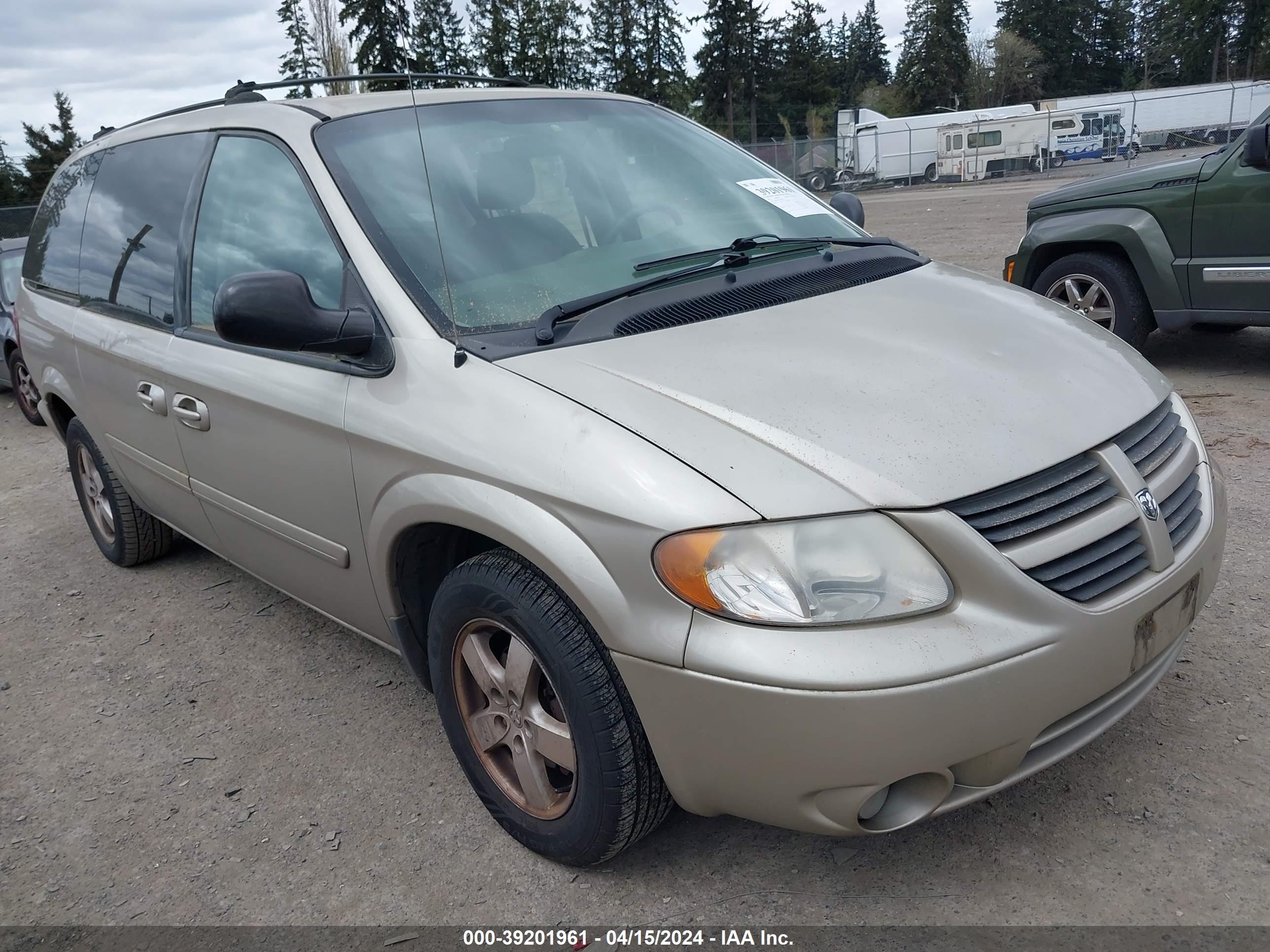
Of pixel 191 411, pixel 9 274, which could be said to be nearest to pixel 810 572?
pixel 191 411

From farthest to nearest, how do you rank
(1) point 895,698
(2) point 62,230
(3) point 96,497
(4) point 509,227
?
(3) point 96,497, (2) point 62,230, (4) point 509,227, (1) point 895,698

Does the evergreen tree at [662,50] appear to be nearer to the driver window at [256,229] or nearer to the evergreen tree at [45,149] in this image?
the evergreen tree at [45,149]

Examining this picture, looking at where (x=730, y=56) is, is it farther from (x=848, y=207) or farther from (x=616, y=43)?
(x=848, y=207)

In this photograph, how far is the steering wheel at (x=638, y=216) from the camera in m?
2.86

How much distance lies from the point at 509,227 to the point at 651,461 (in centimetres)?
105

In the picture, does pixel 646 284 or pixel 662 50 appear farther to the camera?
pixel 662 50

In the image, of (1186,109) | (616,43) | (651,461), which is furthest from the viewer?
(616,43)

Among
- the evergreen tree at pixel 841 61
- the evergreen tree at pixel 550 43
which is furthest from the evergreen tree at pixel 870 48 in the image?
the evergreen tree at pixel 550 43

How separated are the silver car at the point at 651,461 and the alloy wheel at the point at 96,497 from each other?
4.54 ft

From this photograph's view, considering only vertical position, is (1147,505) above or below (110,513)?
above

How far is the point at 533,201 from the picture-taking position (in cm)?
282

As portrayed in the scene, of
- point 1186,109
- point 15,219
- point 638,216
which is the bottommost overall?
point 638,216

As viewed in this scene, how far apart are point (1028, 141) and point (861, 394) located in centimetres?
4074

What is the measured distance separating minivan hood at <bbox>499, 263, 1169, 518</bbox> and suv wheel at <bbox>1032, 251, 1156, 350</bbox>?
375cm
